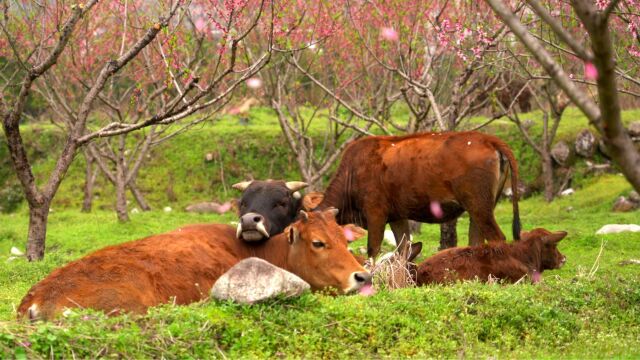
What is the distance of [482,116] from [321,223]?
2249cm

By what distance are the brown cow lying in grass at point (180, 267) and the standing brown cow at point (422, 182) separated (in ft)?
8.00

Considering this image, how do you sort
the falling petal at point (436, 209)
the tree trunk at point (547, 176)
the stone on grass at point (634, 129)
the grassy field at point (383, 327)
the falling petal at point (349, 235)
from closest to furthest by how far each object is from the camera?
the grassy field at point (383, 327) → the falling petal at point (349, 235) → the falling petal at point (436, 209) → the tree trunk at point (547, 176) → the stone on grass at point (634, 129)

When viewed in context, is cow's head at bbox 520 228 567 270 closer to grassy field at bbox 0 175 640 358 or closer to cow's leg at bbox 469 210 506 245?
grassy field at bbox 0 175 640 358

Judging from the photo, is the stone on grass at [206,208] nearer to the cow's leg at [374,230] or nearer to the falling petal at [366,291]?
the cow's leg at [374,230]

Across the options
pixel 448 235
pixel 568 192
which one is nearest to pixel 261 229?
pixel 448 235

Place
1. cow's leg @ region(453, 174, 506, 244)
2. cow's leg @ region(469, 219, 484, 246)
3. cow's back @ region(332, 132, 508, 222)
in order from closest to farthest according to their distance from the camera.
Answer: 1. cow's leg @ region(453, 174, 506, 244)
2. cow's back @ region(332, 132, 508, 222)
3. cow's leg @ region(469, 219, 484, 246)

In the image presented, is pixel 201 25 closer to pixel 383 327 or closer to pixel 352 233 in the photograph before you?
pixel 352 233

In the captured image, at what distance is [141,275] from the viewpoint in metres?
8.80

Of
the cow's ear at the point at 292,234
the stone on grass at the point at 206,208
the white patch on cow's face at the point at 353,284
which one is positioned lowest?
the stone on grass at the point at 206,208

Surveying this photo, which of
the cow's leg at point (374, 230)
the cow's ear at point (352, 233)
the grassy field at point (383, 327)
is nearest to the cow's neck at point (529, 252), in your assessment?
the grassy field at point (383, 327)

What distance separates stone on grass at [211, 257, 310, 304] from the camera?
8453 mm

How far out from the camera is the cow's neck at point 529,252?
1156cm

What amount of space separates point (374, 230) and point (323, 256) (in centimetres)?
400

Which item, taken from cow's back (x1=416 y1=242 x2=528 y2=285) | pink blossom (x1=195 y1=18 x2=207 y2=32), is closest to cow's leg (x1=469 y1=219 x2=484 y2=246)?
cow's back (x1=416 y1=242 x2=528 y2=285)
